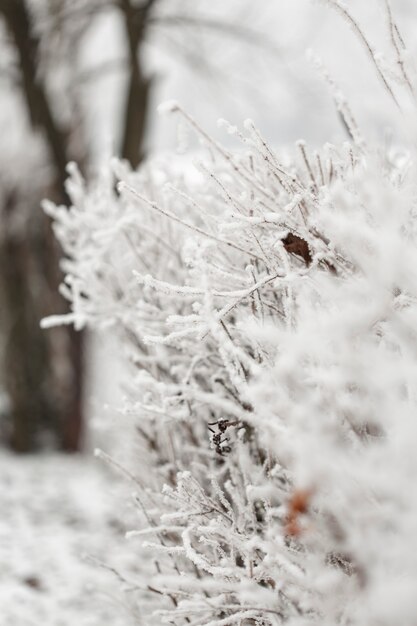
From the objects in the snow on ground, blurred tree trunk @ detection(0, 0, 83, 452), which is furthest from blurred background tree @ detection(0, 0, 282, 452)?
the snow on ground

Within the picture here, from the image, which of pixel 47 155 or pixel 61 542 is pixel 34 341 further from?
pixel 61 542

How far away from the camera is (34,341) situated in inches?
352

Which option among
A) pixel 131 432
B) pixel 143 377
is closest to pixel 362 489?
pixel 143 377

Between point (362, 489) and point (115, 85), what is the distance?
10624mm

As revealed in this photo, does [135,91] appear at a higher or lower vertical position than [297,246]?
higher

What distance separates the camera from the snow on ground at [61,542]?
11.5 feet

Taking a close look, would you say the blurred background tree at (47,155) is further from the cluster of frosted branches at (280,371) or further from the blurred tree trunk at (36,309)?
the cluster of frosted branches at (280,371)

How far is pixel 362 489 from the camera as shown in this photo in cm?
127

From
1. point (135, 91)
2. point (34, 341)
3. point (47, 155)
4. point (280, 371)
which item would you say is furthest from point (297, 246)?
point (34, 341)

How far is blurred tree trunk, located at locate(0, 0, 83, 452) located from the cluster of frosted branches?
→ 539 cm

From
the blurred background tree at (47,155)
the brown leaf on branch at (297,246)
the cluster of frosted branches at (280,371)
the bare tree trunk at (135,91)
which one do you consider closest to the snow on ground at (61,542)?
the cluster of frosted branches at (280,371)

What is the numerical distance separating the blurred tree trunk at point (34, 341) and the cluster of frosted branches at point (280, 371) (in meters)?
5.39

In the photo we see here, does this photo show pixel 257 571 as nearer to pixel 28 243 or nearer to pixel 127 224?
pixel 127 224

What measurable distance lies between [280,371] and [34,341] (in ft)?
27.1
